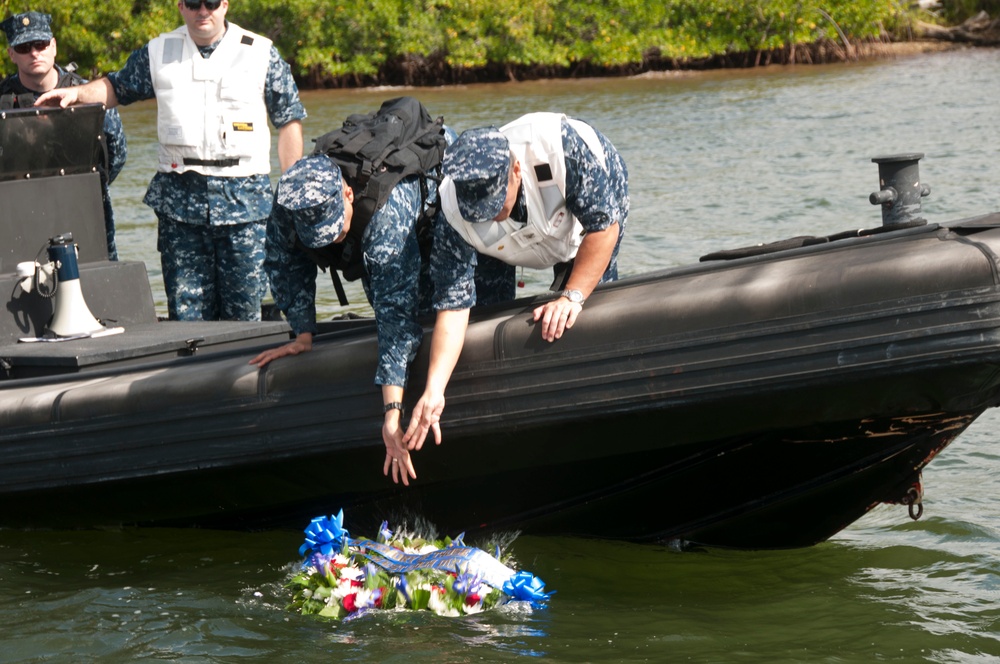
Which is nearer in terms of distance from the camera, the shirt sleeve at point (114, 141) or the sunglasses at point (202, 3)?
the sunglasses at point (202, 3)

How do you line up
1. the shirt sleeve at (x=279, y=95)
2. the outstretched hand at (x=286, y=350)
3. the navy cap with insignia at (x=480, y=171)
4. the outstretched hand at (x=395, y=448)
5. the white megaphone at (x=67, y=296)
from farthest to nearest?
1. the shirt sleeve at (x=279, y=95)
2. the white megaphone at (x=67, y=296)
3. the outstretched hand at (x=286, y=350)
4. the outstretched hand at (x=395, y=448)
5. the navy cap with insignia at (x=480, y=171)

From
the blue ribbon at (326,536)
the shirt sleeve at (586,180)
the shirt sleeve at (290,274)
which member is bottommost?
→ the blue ribbon at (326,536)

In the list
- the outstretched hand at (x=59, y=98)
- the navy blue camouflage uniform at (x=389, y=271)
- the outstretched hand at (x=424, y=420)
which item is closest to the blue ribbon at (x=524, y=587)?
the outstretched hand at (x=424, y=420)

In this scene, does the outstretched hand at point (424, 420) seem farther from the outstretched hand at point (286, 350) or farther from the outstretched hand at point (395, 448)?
the outstretched hand at point (286, 350)

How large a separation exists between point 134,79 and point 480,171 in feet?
6.44

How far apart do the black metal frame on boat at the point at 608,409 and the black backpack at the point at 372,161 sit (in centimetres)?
28

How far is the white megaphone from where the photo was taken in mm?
4028

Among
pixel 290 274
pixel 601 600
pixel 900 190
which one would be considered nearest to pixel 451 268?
pixel 290 274

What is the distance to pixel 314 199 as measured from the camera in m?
2.88

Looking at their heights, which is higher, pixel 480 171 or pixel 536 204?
pixel 480 171

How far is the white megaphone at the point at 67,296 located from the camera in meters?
4.03

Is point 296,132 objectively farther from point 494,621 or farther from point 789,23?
point 789,23

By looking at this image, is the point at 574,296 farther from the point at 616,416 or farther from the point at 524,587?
the point at 524,587

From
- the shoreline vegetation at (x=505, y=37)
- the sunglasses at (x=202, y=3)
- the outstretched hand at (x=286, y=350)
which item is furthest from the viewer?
the shoreline vegetation at (x=505, y=37)
